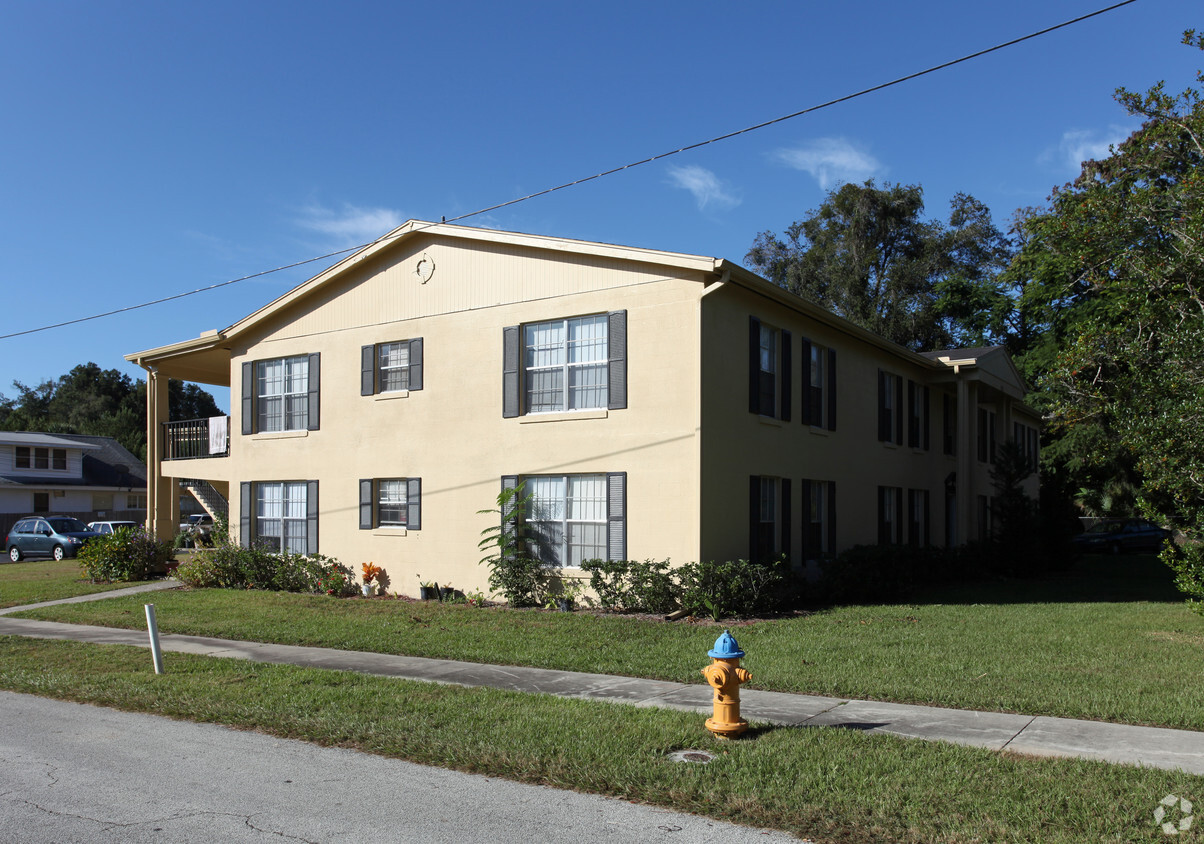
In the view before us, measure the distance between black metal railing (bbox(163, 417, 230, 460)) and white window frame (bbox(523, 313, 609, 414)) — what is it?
8.79 metres

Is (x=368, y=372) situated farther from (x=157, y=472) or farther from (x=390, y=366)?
(x=157, y=472)

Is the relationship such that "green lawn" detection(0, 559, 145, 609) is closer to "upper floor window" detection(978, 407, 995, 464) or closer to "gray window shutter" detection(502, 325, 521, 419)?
"gray window shutter" detection(502, 325, 521, 419)

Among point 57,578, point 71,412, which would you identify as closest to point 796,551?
point 57,578

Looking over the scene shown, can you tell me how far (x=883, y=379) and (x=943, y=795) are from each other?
1680 cm

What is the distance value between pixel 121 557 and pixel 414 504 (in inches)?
328

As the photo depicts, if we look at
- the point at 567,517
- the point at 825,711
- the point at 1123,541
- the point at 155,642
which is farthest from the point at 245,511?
the point at 1123,541

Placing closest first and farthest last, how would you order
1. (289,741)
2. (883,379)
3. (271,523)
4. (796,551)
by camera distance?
1. (289,741)
2. (796,551)
3. (271,523)
4. (883,379)

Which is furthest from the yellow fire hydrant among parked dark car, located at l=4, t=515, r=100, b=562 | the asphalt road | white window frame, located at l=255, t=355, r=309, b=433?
parked dark car, located at l=4, t=515, r=100, b=562

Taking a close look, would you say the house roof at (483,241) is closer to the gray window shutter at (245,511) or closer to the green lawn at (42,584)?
the gray window shutter at (245,511)

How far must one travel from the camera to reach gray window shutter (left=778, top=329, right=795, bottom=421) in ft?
55.3

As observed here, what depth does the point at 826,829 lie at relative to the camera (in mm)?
5238

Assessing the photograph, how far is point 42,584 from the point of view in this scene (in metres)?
20.8

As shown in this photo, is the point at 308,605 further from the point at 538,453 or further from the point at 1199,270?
the point at 1199,270

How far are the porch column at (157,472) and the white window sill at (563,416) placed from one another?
444 inches
